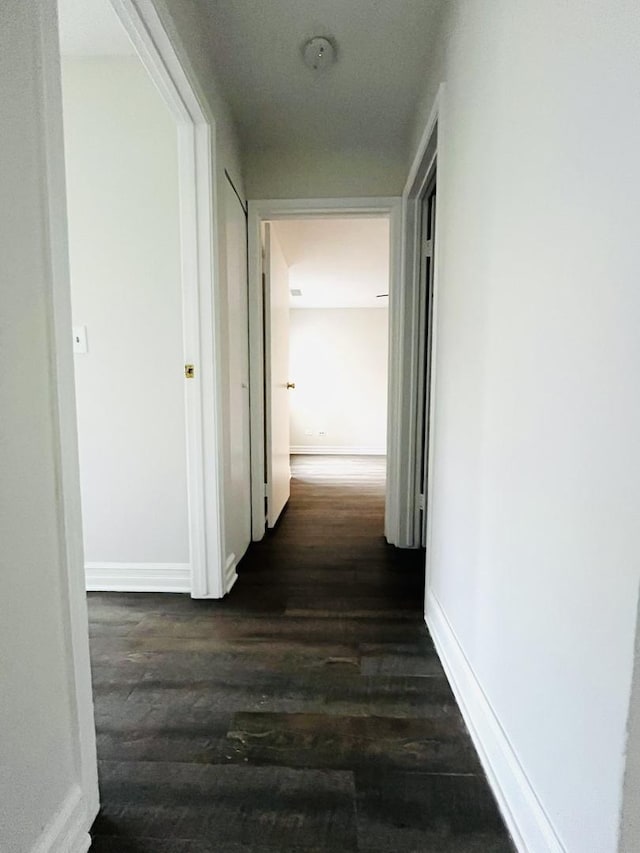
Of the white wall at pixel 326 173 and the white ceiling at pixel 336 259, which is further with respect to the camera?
the white ceiling at pixel 336 259

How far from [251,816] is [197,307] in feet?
5.47

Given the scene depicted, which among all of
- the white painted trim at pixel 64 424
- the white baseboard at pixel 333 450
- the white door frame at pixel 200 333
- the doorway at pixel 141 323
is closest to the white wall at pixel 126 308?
the doorway at pixel 141 323

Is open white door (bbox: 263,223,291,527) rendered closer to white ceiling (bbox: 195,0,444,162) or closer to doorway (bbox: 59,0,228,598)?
white ceiling (bbox: 195,0,444,162)

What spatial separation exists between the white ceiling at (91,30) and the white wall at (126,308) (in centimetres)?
4

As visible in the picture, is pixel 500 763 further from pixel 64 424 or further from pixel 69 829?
pixel 64 424

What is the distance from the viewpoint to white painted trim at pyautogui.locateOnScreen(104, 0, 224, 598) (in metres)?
1.75

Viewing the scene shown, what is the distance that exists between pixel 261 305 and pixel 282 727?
85.8 inches

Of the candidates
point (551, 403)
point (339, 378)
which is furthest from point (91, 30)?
point (339, 378)

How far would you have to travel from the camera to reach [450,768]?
1089 millimetres

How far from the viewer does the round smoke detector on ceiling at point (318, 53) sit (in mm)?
1720

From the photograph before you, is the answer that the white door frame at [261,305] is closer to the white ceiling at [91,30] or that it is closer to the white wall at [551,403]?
the white ceiling at [91,30]

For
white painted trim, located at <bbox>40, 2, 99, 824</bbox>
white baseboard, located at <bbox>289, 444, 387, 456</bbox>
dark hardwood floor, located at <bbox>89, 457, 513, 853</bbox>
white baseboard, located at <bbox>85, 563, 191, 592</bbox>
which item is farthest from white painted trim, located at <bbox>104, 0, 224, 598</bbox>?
white baseboard, located at <bbox>289, 444, 387, 456</bbox>

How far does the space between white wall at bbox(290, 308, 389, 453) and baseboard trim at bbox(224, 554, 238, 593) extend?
4.16 m

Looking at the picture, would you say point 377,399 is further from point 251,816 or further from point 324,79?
point 251,816
